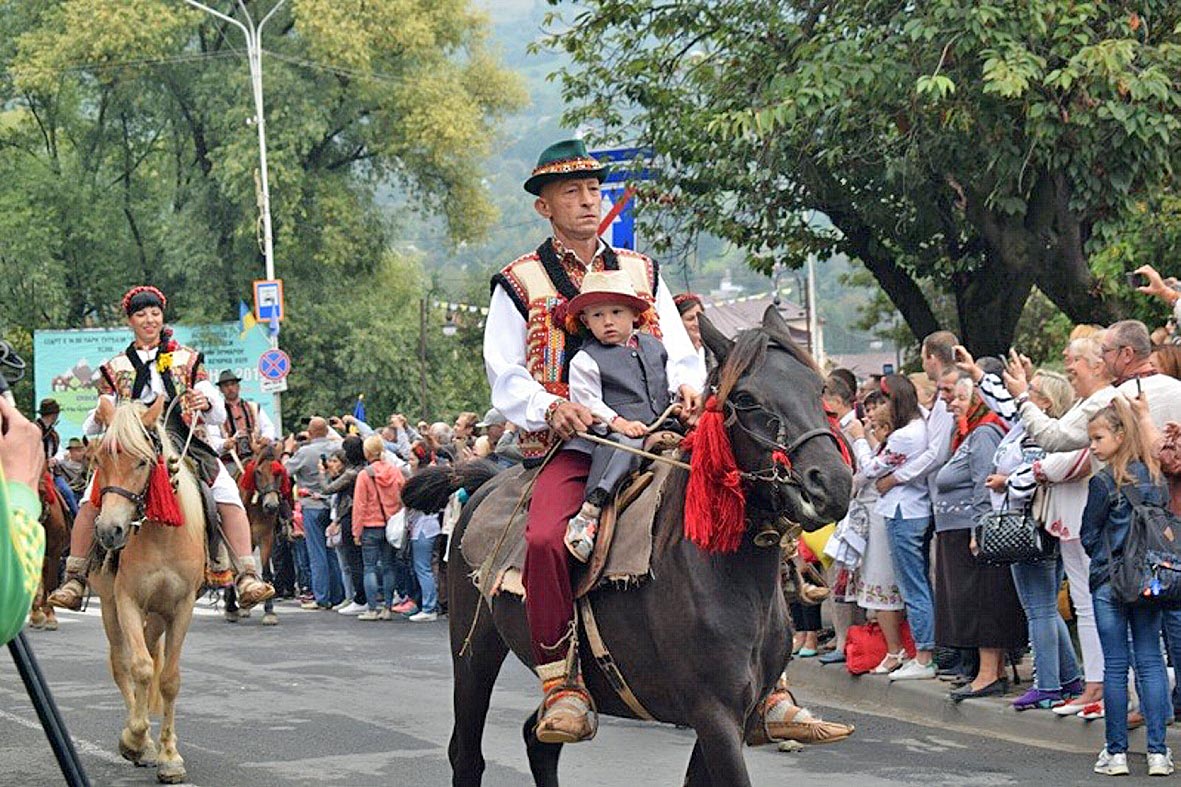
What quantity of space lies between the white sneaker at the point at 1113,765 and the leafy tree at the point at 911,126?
655 centimetres

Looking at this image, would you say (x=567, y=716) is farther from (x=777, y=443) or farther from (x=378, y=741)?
(x=378, y=741)

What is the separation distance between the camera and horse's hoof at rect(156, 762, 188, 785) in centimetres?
998

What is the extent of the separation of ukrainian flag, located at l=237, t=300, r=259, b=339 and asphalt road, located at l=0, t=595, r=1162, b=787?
26.3 metres

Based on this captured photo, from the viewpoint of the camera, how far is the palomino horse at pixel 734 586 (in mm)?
6070

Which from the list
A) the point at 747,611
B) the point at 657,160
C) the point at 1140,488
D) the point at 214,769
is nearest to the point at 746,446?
the point at 747,611

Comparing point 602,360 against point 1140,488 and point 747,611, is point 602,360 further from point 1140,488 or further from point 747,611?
point 1140,488

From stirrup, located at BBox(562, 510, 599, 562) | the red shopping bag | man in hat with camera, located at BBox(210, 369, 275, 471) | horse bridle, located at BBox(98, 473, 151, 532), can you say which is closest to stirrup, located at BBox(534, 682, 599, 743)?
stirrup, located at BBox(562, 510, 599, 562)

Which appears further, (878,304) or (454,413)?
(454,413)

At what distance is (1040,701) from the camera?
11016 mm

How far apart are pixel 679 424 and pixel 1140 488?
345 cm

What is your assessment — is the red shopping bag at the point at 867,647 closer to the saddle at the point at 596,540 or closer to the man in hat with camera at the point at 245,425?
the man in hat with camera at the point at 245,425

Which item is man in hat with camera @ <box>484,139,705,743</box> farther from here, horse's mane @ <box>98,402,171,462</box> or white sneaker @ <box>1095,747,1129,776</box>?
horse's mane @ <box>98,402,171,462</box>

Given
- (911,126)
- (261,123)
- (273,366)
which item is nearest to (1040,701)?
(911,126)

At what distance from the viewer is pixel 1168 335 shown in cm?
1150
